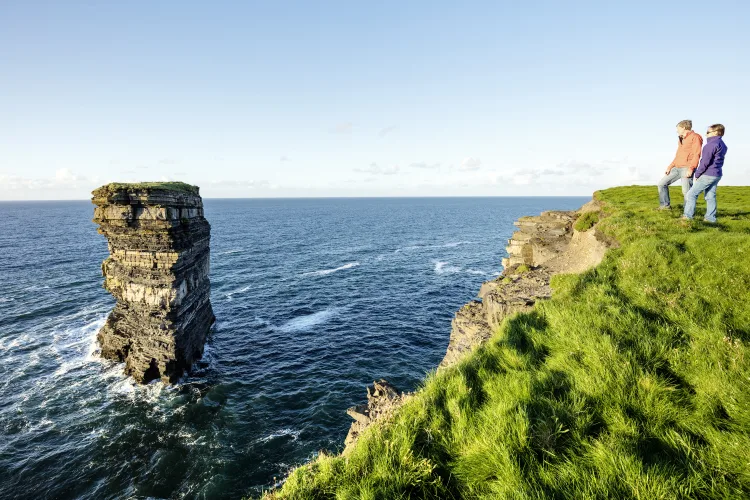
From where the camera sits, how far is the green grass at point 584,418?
14.1 ft

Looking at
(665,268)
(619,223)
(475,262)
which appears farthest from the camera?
(475,262)

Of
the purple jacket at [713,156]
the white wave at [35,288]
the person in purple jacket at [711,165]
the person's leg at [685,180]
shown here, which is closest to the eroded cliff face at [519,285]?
the person's leg at [685,180]

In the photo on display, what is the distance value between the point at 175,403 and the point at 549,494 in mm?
28004

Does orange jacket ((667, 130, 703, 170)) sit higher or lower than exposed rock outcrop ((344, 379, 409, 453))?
higher

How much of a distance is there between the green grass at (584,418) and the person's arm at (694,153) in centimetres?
891

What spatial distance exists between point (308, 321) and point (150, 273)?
653 inches

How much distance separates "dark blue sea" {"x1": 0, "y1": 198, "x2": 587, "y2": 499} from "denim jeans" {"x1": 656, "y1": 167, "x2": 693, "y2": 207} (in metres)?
19.9

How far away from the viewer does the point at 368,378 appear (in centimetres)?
2773

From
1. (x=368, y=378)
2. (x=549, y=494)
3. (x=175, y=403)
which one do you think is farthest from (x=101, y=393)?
(x=549, y=494)

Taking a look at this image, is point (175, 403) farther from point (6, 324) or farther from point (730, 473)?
point (730, 473)

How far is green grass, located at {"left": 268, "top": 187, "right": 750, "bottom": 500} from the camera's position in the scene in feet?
14.1

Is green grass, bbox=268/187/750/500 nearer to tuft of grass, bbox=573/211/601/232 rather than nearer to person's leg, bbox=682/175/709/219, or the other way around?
person's leg, bbox=682/175/709/219

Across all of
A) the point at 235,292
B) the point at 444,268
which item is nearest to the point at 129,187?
the point at 235,292

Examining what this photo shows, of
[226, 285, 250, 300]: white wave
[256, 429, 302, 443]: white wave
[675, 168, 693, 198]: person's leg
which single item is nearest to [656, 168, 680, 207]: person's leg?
[675, 168, 693, 198]: person's leg
